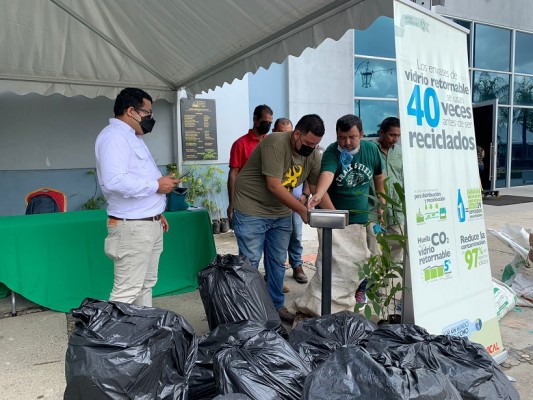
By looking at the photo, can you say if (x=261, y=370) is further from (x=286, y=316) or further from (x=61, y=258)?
(x=61, y=258)

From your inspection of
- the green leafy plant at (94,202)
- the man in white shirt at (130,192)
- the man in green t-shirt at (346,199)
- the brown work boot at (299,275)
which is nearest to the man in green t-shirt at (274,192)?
the man in green t-shirt at (346,199)

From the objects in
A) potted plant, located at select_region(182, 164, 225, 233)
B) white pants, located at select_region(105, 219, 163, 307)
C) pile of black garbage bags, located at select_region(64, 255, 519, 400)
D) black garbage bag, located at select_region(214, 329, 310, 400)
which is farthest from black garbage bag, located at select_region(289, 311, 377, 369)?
potted plant, located at select_region(182, 164, 225, 233)

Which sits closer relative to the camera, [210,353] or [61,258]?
[210,353]

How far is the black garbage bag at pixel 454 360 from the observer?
160 cm

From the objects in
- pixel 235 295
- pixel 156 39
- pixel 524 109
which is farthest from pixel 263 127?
pixel 524 109

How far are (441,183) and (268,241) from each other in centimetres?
144

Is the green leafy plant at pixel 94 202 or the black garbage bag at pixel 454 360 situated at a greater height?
the green leafy plant at pixel 94 202

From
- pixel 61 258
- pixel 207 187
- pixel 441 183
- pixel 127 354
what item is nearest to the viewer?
pixel 127 354

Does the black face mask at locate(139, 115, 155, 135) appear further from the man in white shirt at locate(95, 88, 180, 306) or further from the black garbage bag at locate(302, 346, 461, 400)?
the black garbage bag at locate(302, 346, 461, 400)

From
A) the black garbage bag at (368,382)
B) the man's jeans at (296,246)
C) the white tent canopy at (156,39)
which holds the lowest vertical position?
the man's jeans at (296,246)

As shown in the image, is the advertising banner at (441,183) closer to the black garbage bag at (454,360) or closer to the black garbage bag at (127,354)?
the black garbage bag at (454,360)

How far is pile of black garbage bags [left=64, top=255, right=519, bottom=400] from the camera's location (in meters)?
1.28

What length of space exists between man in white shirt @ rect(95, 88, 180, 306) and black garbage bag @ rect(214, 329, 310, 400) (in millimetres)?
1069

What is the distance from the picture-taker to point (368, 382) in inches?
48.1
